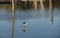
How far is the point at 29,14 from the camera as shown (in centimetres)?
668

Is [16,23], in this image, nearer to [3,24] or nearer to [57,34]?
[3,24]

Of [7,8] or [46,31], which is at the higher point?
[7,8]

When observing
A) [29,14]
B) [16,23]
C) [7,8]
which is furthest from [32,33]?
[7,8]

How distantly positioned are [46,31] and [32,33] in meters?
0.35

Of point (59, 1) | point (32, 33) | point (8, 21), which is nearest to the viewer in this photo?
point (32, 33)

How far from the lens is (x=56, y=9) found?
6.71m

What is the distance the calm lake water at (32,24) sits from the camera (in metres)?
5.31

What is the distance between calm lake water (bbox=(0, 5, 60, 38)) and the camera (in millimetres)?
5312

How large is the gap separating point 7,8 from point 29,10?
0.69m

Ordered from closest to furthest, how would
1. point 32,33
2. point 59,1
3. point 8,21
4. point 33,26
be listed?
point 32,33, point 33,26, point 8,21, point 59,1

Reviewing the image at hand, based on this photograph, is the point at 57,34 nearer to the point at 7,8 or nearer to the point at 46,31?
the point at 46,31

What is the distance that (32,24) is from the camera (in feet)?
19.4

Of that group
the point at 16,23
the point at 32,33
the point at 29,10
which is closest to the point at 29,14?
the point at 29,10

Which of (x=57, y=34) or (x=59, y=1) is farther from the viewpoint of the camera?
(x=59, y=1)
